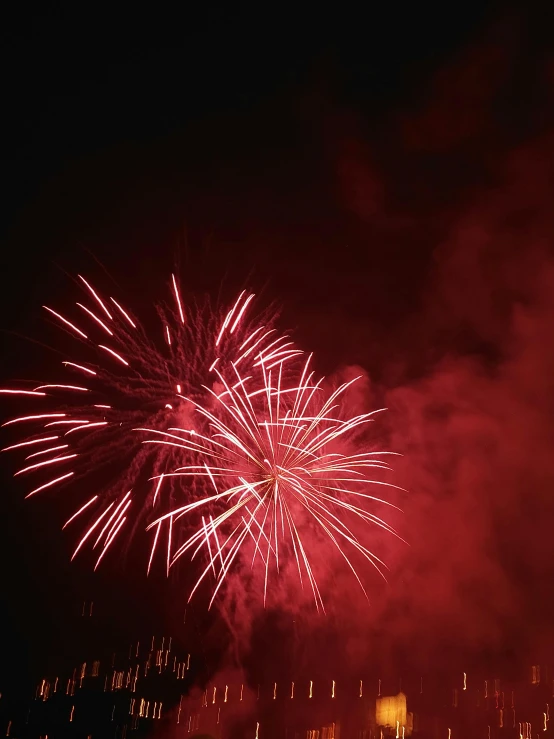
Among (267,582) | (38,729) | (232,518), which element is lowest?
(38,729)

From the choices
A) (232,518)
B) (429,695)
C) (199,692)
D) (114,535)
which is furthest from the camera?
(429,695)

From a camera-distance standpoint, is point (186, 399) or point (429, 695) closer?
point (186, 399)

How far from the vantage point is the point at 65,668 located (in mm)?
32344

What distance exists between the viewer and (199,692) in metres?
29.3

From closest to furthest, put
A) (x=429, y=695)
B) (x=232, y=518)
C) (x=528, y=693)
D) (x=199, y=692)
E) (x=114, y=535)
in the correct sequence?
(x=114, y=535) → (x=232, y=518) → (x=199, y=692) → (x=429, y=695) → (x=528, y=693)

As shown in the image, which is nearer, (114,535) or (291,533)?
(114,535)

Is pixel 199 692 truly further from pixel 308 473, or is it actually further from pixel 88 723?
pixel 308 473

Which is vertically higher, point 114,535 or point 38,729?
point 114,535

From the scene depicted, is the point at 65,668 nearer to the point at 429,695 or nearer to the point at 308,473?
the point at 429,695

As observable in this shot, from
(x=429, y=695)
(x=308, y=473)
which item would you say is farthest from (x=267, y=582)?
(x=429, y=695)

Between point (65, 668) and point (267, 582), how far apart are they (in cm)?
2083

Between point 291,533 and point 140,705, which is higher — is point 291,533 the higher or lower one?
the higher one

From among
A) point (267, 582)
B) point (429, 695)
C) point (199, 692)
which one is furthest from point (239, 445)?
point (429, 695)

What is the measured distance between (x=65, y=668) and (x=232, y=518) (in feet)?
71.7
